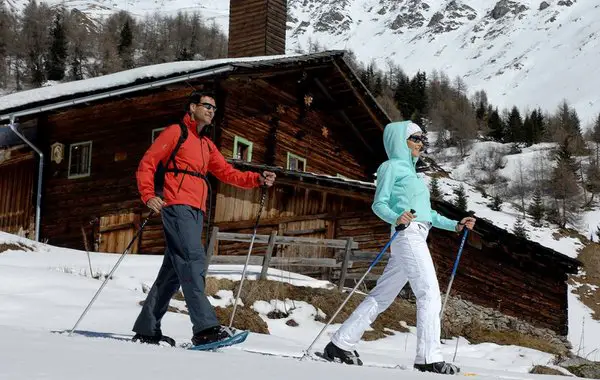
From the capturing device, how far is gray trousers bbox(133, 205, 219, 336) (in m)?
5.32

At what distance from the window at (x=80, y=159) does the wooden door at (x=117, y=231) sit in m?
1.58

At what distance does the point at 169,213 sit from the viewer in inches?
215

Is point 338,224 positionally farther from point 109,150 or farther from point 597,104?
point 597,104

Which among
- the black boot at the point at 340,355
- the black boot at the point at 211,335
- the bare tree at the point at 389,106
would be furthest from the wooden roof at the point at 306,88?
the bare tree at the point at 389,106

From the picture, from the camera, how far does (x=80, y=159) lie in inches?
782

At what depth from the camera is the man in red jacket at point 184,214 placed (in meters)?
5.32

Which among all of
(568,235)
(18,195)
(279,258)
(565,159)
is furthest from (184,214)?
(565,159)

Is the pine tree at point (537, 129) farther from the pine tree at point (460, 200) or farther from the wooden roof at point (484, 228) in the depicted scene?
the wooden roof at point (484, 228)

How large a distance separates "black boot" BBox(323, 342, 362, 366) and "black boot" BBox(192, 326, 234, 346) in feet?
2.72

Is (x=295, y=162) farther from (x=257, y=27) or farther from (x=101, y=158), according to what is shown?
(x=257, y=27)

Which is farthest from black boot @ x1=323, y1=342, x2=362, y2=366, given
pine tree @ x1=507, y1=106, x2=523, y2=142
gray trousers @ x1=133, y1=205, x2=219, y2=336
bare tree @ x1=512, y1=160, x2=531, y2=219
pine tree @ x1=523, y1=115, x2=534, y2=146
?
pine tree @ x1=523, y1=115, x2=534, y2=146

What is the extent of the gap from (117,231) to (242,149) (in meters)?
3.73

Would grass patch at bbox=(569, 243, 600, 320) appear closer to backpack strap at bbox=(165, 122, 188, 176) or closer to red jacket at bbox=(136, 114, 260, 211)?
red jacket at bbox=(136, 114, 260, 211)

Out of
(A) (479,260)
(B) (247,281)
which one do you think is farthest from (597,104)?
(B) (247,281)
